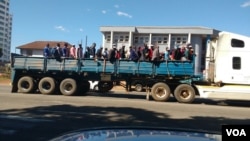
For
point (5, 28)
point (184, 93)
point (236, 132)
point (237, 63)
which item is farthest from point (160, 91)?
point (5, 28)

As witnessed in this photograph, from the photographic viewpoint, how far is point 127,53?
21094mm

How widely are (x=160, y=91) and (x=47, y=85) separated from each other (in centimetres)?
629

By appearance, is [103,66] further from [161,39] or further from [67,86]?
[161,39]

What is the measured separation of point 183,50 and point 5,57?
173 meters

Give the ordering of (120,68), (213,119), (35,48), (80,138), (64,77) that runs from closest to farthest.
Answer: (80,138) < (213,119) < (120,68) < (64,77) < (35,48)

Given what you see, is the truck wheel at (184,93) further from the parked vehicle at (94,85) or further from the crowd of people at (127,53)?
the parked vehicle at (94,85)

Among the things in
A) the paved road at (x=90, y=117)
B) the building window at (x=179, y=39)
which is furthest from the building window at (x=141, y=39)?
the paved road at (x=90, y=117)

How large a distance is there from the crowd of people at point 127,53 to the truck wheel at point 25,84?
62.9 inches

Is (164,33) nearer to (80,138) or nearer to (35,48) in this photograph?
(35,48)

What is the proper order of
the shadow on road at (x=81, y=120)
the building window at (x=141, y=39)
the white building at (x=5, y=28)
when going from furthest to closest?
the white building at (x=5, y=28)
the building window at (x=141, y=39)
the shadow on road at (x=81, y=120)

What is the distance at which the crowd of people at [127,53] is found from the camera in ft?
61.7

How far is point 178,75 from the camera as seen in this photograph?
18.8 m

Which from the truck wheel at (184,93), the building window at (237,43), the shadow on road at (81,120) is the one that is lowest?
the shadow on road at (81,120)

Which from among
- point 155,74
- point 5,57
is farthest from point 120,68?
point 5,57
